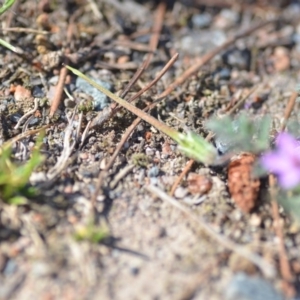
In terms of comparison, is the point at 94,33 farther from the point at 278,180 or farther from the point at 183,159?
the point at 278,180

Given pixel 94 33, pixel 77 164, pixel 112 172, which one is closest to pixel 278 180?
pixel 112 172

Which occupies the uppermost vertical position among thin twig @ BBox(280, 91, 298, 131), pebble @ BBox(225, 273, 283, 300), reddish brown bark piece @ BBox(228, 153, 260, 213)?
reddish brown bark piece @ BBox(228, 153, 260, 213)

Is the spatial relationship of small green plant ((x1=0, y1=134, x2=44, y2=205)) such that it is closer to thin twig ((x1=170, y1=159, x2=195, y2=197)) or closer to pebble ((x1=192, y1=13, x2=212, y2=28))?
thin twig ((x1=170, y1=159, x2=195, y2=197))

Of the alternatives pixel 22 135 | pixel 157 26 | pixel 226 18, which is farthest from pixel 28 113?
pixel 226 18

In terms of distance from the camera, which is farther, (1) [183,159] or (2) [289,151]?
(1) [183,159]

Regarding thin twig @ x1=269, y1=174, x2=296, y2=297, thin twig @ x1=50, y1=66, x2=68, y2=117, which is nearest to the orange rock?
thin twig @ x1=269, y1=174, x2=296, y2=297
